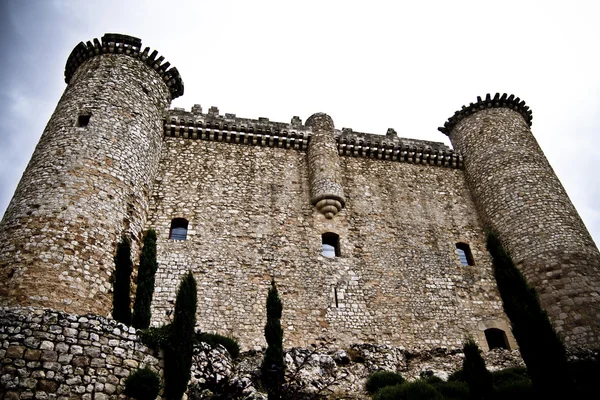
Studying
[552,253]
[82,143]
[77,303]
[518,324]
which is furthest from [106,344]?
[552,253]

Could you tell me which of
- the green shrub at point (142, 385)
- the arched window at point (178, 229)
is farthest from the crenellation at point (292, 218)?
the green shrub at point (142, 385)

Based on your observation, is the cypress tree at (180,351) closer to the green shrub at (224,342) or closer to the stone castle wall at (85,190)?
the green shrub at (224,342)

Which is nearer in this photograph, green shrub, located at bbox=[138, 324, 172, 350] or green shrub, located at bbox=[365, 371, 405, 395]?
green shrub, located at bbox=[138, 324, 172, 350]

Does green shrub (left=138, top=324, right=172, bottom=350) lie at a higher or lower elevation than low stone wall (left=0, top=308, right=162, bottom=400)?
higher

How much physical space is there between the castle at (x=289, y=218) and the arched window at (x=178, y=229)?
0.04 metres

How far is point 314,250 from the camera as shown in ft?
51.5

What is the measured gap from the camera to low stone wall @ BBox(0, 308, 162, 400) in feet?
24.3

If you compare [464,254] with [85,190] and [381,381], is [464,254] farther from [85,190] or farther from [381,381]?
[85,190]

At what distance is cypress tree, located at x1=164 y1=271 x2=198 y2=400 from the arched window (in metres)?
5.41

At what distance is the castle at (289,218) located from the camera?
12.6 metres

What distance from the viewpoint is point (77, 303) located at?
11.0 meters

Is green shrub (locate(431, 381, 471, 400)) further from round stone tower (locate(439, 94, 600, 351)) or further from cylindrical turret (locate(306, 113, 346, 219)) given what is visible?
cylindrical turret (locate(306, 113, 346, 219))

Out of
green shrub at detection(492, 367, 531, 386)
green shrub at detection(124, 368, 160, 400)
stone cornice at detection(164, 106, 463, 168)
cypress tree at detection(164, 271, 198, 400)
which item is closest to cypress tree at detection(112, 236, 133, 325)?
cypress tree at detection(164, 271, 198, 400)

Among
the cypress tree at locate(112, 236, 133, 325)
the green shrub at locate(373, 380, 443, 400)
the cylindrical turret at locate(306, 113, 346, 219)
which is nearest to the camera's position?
the green shrub at locate(373, 380, 443, 400)
